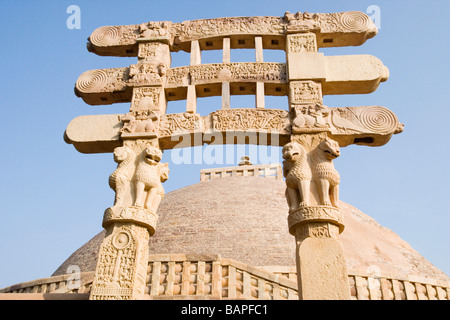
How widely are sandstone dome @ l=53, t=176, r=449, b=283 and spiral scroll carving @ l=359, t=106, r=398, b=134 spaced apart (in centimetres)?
723

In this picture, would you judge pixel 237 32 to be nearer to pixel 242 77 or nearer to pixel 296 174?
pixel 242 77

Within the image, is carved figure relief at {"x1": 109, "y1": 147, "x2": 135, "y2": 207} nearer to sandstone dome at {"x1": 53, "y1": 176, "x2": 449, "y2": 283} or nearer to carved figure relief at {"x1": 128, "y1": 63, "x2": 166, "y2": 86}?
carved figure relief at {"x1": 128, "y1": 63, "x2": 166, "y2": 86}

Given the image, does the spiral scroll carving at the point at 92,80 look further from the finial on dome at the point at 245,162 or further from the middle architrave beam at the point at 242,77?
the finial on dome at the point at 245,162

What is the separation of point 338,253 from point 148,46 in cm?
570

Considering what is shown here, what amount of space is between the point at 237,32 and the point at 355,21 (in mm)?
2410

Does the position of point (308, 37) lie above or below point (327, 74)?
above

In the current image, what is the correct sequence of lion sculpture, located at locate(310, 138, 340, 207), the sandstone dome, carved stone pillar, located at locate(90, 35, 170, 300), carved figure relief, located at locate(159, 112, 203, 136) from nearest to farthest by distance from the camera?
carved stone pillar, located at locate(90, 35, 170, 300), lion sculpture, located at locate(310, 138, 340, 207), carved figure relief, located at locate(159, 112, 203, 136), the sandstone dome

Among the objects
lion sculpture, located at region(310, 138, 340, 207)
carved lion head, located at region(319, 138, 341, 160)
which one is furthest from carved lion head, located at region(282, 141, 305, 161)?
carved lion head, located at region(319, 138, 341, 160)

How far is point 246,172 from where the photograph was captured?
74.7 ft

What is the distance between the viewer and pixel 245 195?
1900cm

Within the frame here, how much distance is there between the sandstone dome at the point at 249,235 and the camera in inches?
578

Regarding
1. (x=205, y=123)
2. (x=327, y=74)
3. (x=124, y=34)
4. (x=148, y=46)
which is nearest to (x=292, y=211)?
(x=205, y=123)

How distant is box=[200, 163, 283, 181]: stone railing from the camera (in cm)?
2266
